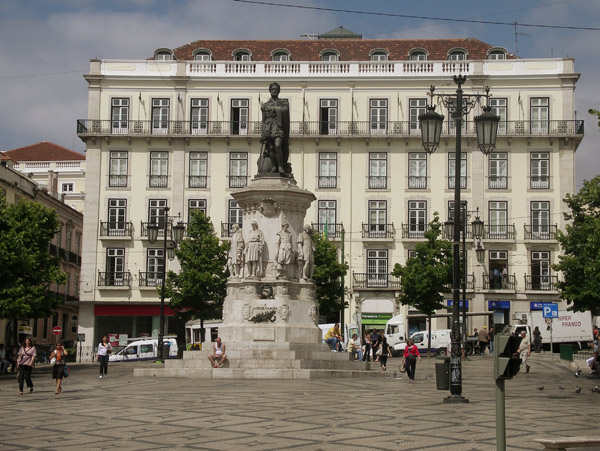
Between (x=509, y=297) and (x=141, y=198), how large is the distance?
23760 mm

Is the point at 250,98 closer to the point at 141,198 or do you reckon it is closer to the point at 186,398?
the point at 141,198

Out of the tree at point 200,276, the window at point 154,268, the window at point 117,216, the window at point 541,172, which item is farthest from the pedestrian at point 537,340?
the window at point 117,216

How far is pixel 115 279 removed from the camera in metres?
59.0

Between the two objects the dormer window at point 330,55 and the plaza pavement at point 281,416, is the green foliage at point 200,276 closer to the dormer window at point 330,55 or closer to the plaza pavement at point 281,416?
the dormer window at point 330,55

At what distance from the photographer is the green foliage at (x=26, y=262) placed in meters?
36.5

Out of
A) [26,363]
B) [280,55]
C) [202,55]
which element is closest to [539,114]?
[280,55]

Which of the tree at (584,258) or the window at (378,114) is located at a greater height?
the window at (378,114)

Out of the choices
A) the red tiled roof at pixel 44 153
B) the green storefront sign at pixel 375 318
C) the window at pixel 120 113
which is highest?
the red tiled roof at pixel 44 153

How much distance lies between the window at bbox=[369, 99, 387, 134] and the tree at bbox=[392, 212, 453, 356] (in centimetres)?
1019

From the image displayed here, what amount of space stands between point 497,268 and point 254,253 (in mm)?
33946

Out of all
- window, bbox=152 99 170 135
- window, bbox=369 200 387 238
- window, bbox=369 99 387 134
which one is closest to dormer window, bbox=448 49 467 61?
window, bbox=369 99 387 134

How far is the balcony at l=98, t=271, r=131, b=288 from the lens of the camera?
5888 cm

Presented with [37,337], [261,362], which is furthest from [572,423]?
[37,337]

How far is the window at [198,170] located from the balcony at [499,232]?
1787 cm
